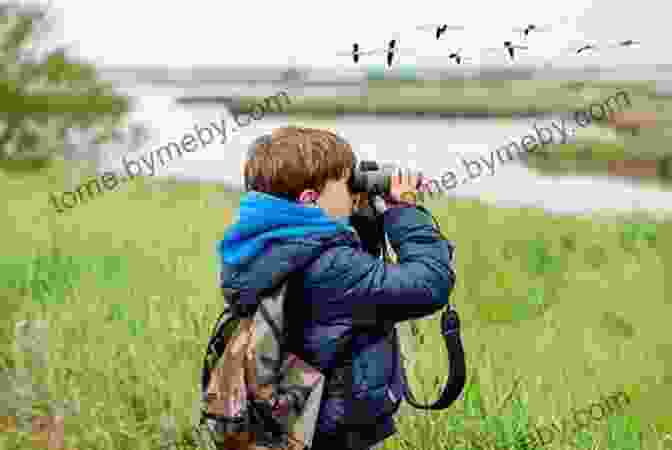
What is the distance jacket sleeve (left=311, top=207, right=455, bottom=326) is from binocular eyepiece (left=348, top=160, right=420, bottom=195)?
65 mm

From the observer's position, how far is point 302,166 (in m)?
2.03

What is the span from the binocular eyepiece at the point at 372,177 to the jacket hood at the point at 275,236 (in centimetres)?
12

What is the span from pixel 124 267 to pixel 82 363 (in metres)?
1.68

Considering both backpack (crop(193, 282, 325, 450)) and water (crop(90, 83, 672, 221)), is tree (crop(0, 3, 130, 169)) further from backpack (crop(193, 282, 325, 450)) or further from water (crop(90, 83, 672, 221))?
backpack (crop(193, 282, 325, 450))

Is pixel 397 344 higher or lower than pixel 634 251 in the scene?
higher

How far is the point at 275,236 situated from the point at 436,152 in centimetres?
1505

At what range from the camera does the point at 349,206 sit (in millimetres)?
2152

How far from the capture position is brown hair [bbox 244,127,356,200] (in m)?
2.04

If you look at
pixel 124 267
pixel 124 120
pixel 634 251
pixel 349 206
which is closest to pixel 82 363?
pixel 124 267

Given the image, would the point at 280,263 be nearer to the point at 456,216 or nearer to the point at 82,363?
the point at 82,363

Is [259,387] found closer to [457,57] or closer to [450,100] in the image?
[457,57]

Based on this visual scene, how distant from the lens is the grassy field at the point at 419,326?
3.15 meters

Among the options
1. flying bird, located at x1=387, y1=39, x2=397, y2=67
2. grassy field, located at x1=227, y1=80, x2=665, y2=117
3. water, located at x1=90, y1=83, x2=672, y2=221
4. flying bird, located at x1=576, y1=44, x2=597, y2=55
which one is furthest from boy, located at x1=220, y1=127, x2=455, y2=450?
grassy field, located at x1=227, y1=80, x2=665, y2=117

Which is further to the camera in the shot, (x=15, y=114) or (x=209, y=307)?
(x=15, y=114)
